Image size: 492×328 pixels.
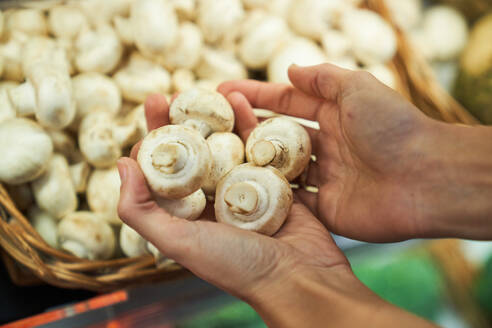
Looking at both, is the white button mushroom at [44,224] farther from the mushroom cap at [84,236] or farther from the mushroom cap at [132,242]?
the mushroom cap at [132,242]

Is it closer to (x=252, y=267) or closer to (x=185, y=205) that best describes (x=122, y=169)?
(x=185, y=205)

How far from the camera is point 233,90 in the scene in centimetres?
129

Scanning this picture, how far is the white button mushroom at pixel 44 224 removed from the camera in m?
1.22

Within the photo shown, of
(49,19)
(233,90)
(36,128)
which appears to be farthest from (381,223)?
(49,19)

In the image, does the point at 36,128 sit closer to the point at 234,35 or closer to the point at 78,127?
the point at 78,127

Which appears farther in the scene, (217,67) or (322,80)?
(217,67)

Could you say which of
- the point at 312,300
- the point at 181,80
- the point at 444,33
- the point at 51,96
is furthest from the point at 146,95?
the point at 444,33

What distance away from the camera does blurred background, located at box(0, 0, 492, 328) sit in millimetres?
1251

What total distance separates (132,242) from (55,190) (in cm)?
27

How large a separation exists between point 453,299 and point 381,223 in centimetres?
86

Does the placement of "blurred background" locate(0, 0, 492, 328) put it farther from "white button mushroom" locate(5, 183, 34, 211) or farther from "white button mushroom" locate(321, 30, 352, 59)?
"white button mushroom" locate(5, 183, 34, 211)

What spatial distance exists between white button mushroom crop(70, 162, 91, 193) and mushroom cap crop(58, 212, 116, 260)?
0.10 metres

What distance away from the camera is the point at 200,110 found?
1066 millimetres

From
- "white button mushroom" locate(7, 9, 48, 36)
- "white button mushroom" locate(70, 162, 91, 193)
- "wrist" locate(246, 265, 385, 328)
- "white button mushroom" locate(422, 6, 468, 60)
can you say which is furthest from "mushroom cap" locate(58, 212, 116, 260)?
"white button mushroom" locate(422, 6, 468, 60)
